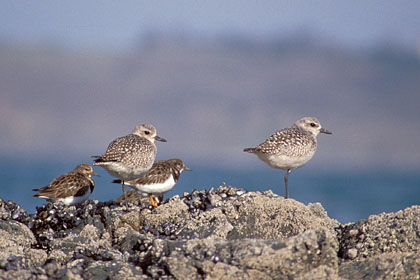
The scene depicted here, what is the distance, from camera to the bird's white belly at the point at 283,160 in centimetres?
1101

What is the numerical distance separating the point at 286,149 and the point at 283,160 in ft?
0.83

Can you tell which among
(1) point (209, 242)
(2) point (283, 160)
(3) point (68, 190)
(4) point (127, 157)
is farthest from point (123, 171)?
(1) point (209, 242)

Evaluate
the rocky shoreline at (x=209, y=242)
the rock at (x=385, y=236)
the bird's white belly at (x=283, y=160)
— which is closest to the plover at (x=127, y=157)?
the rocky shoreline at (x=209, y=242)

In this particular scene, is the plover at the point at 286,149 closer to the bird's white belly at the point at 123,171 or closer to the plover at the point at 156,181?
the bird's white belly at the point at 123,171

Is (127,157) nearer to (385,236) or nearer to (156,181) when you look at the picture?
(156,181)

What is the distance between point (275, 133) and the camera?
1156 centimetres

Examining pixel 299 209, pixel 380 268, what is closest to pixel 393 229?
pixel 380 268

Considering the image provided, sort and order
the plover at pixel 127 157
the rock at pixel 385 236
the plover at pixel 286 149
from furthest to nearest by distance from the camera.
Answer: the plover at pixel 286 149, the plover at pixel 127 157, the rock at pixel 385 236

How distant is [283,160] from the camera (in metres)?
11.0

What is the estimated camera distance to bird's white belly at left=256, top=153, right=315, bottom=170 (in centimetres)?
1101

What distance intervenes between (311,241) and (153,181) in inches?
326

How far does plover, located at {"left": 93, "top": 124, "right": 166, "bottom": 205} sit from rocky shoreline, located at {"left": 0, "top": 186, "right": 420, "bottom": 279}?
2.90ft

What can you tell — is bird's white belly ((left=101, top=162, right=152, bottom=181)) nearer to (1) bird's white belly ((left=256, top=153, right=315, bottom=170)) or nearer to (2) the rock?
(1) bird's white belly ((left=256, top=153, right=315, bottom=170))

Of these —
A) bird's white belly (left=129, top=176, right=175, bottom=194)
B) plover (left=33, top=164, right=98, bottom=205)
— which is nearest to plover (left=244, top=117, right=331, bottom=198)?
bird's white belly (left=129, top=176, right=175, bottom=194)
